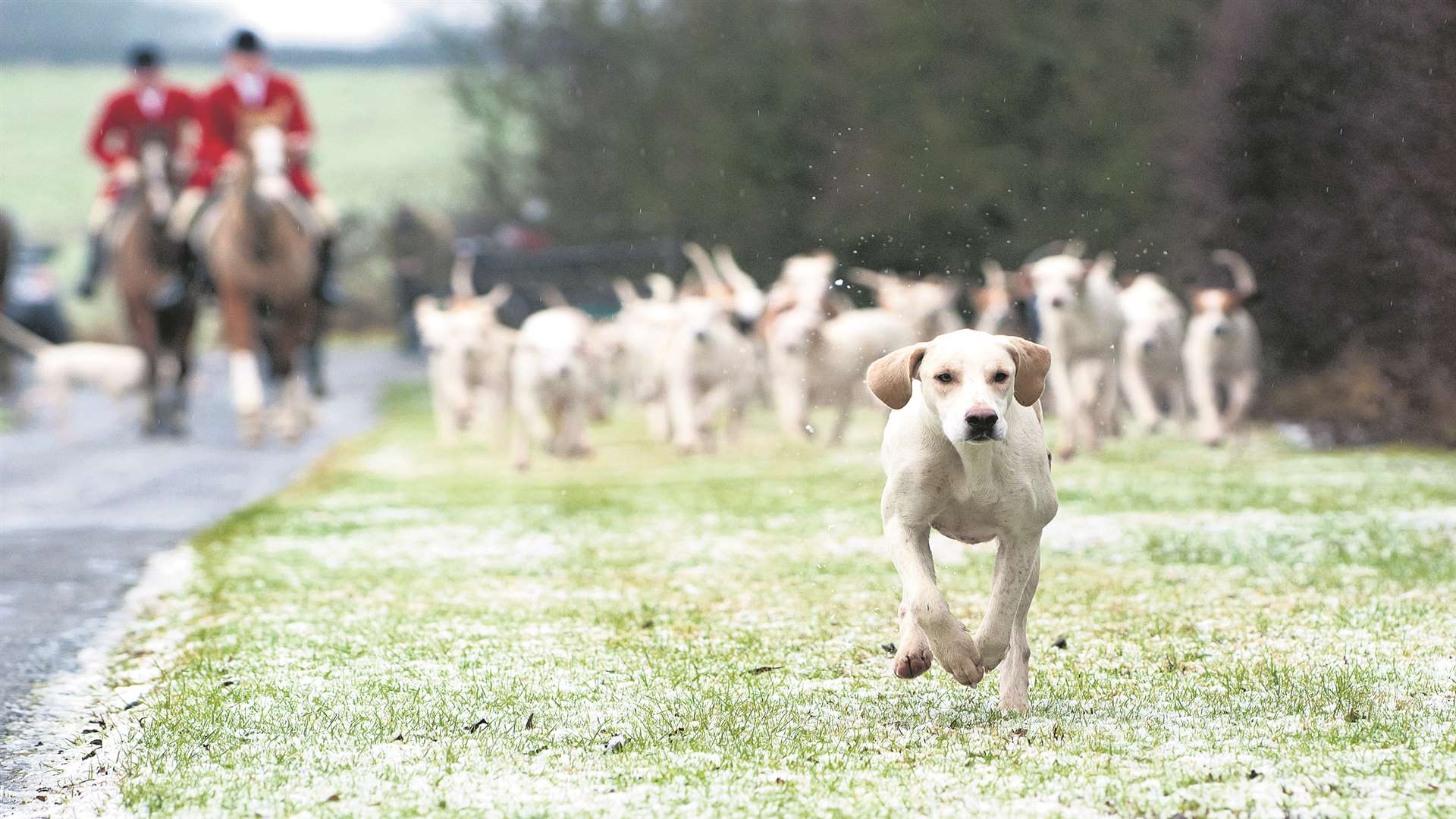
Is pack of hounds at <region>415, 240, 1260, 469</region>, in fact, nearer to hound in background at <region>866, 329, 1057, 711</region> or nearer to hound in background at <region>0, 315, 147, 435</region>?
hound in background at <region>0, 315, 147, 435</region>

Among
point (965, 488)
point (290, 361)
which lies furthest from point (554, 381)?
point (965, 488)

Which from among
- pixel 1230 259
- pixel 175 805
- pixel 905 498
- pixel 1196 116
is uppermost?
pixel 1196 116

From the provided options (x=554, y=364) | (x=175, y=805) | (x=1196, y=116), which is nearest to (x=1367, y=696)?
(x=175, y=805)

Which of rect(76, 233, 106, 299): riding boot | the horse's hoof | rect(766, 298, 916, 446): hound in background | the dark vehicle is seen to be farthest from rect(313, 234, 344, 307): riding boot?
the dark vehicle

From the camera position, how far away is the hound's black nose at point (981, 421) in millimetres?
5453

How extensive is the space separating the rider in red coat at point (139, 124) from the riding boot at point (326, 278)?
1.49 metres

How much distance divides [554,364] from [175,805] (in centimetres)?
1131

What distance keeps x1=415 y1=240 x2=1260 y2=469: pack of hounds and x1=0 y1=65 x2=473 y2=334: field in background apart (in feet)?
110

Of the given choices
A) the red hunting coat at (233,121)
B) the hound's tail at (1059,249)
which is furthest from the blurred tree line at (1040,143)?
the red hunting coat at (233,121)

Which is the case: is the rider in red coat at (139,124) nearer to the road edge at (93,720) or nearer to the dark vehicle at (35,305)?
the dark vehicle at (35,305)

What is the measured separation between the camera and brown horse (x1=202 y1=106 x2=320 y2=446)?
1897 centimetres

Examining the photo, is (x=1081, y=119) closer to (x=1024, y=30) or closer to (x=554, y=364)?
(x=1024, y=30)

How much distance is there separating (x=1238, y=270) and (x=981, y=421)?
13.0m

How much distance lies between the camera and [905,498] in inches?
231
